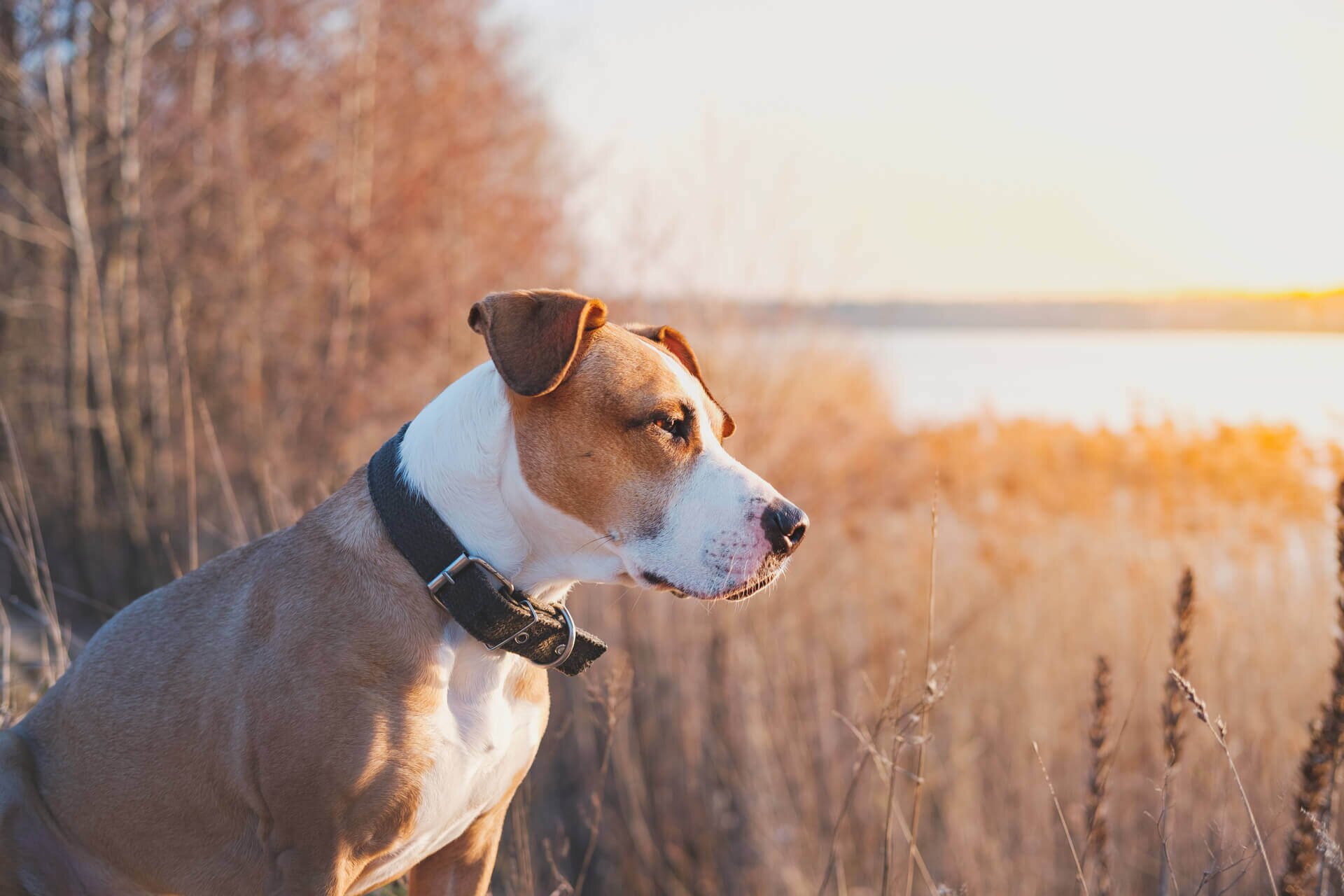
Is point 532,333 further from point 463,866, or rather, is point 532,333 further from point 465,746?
point 463,866

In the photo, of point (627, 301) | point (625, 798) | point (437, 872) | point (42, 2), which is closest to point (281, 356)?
point (42, 2)

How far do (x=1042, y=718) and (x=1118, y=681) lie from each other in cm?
64

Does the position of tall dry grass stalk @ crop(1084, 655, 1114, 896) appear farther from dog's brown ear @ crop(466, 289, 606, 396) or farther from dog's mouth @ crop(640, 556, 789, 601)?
dog's brown ear @ crop(466, 289, 606, 396)

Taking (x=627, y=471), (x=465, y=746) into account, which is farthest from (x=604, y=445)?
(x=465, y=746)

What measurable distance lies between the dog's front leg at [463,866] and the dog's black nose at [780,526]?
2.82ft

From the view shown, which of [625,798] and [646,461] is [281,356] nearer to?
[625,798]

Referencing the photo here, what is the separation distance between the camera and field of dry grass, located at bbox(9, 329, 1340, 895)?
519 centimetres

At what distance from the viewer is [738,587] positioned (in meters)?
2.06

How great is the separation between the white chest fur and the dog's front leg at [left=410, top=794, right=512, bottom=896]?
0.11 meters

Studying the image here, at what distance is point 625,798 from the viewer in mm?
5484

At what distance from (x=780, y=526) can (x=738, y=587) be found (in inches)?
6.0

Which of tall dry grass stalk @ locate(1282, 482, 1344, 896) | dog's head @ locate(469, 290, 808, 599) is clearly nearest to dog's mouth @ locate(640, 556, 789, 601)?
dog's head @ locate(469, 290, 808, 599)

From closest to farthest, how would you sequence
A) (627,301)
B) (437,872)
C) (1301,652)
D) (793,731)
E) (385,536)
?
(385,536)
(437,872)
(793,731)
(1301,652)
(627,301)

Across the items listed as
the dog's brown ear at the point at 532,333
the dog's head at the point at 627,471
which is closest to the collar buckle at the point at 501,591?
the dog's head at the point at 627,471
